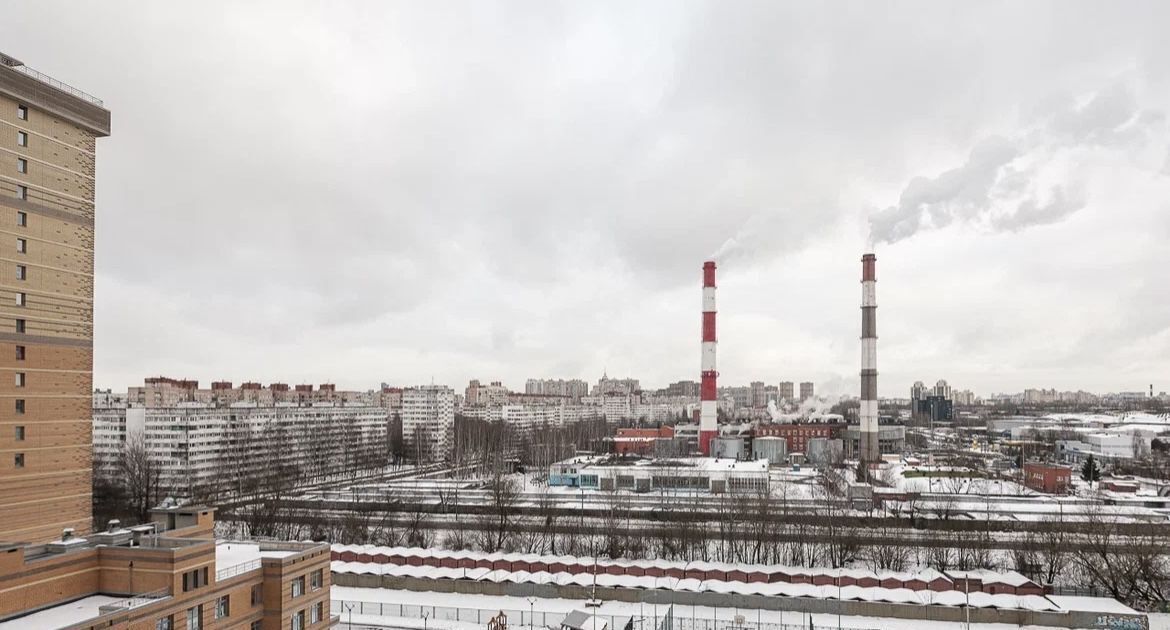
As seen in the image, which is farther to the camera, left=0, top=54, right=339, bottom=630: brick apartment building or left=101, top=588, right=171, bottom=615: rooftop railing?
left=0, top=54, right=339, bottom=630: brick apartment building

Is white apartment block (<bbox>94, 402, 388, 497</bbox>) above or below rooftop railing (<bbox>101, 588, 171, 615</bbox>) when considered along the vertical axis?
below

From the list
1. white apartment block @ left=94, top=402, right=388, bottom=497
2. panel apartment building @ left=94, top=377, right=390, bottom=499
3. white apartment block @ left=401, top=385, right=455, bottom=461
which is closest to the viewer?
white apartment block @ left=94, top=402, right=388, bottom=497

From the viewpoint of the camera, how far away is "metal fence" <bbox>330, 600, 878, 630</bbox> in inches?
803

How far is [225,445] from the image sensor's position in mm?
55500

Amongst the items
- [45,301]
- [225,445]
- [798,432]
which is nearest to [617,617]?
[45,301]

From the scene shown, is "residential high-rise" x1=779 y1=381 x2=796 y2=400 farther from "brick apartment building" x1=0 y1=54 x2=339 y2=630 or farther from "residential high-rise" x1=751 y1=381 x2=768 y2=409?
"brick apartment building" x1=0 y1=54 x2=339 y2=630

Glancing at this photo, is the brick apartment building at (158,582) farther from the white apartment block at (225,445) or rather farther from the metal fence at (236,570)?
the white apartment block at (225,445)

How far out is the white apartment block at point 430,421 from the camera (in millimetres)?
78500

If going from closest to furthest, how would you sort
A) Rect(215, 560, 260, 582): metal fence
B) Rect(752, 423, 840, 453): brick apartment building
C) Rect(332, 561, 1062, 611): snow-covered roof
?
Rect(215, 560, 260, 582): metal fence < Rect(332, 561, 1062, 611): snow-covered roof < Rect(752, 423, 840, 453): brick apartment building

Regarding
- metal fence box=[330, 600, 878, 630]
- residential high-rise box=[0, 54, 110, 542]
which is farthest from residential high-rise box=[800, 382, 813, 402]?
residential high-rise box=[0, 54, 110, 542]

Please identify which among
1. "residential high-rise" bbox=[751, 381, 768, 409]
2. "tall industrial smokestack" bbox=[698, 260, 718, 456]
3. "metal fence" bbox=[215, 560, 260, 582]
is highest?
"tall industrial smokestack" bbox=[698, 260, 718, 456]

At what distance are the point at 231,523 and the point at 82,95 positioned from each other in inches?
819

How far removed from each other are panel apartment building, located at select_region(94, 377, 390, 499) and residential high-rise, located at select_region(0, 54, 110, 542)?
23.5m

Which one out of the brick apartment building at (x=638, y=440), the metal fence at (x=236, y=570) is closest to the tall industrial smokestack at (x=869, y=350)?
the brick apartment building at (x=638, y=440)
